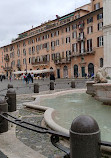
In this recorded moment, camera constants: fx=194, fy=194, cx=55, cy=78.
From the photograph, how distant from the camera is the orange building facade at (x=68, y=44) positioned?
36.1 metres

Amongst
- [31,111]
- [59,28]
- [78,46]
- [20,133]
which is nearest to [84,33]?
[78,46]

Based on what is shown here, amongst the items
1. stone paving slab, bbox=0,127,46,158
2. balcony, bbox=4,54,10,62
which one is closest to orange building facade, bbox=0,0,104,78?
balcony, bbox=4,54,10,62

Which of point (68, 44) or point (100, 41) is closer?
point (100, 41)

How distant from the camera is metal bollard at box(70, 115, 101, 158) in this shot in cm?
212

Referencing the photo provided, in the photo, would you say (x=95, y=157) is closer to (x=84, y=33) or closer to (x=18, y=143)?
(x=18, y=143)

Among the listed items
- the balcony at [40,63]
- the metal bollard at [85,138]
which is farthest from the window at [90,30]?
the metal bollard at [85,138]

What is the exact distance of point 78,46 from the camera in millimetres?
39625

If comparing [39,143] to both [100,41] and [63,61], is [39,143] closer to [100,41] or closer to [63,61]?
[100,41]

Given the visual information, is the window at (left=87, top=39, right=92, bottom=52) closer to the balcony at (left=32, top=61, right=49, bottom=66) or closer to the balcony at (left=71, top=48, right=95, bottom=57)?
the balcony at (left=71, top=48, right=95, bottom=57)

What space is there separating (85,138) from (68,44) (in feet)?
134

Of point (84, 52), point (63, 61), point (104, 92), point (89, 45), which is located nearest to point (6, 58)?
point (63, 61)

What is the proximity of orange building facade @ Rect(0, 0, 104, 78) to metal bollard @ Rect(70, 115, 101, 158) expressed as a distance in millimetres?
33717

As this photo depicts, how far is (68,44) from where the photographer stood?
4197cm

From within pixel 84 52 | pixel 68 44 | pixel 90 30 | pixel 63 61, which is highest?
pixel 90 30
